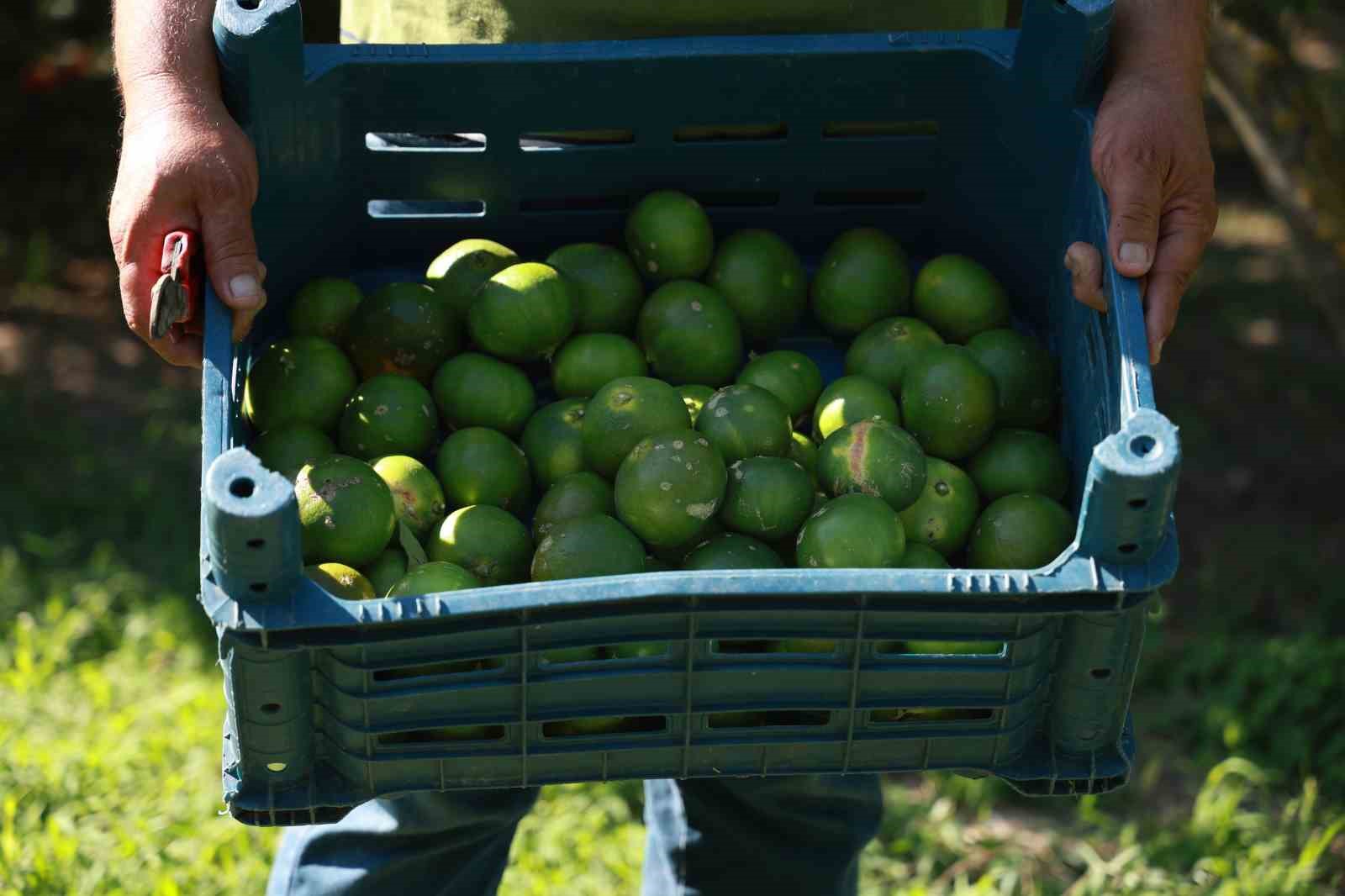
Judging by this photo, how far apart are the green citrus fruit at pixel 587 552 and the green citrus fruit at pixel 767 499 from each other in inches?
6.4

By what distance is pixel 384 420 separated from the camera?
2.27 metres

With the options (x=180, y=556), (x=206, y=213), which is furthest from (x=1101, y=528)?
(x=180, y=556)

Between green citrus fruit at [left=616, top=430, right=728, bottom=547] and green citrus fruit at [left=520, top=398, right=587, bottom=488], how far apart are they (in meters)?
0.25

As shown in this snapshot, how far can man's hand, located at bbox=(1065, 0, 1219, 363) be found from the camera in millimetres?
2027

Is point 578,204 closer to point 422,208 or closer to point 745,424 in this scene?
point 422,208

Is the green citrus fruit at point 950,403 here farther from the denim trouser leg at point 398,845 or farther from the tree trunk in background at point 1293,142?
the tree trunk in background at point 1293,142

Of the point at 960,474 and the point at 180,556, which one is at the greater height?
the point at 960,474

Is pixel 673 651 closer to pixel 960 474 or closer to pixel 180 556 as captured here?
pixel 960 474

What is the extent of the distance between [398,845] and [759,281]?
3.49 feet

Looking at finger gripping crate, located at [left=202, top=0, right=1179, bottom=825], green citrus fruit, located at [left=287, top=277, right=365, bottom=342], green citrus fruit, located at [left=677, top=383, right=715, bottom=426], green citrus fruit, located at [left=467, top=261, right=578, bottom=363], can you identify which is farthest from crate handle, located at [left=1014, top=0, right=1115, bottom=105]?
green citrus fruit, located at [left=287, top=277, right=365, bottom=342]

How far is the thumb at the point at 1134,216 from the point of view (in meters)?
1.97

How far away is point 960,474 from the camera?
2221 millimetres

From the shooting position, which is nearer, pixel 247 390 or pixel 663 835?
pixel 247 390

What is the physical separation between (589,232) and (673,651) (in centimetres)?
113
